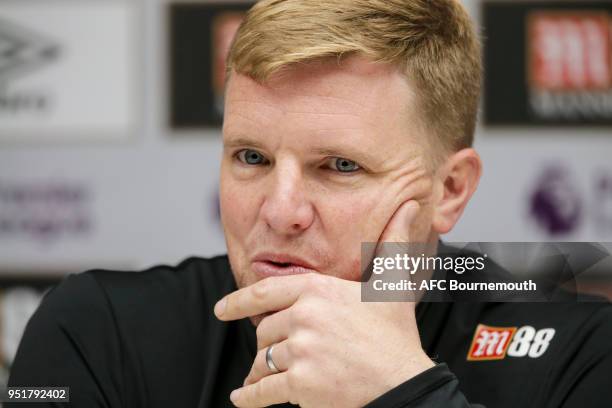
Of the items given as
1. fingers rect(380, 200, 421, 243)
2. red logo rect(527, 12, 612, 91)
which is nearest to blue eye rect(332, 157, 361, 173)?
fingers rect(380, 200, 421, 243)

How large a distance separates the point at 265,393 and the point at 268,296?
160 mm

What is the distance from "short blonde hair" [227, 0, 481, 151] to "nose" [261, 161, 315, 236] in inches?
7.3

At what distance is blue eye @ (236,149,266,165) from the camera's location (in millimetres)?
1454

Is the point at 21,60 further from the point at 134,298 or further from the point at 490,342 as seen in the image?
the point at 490,342

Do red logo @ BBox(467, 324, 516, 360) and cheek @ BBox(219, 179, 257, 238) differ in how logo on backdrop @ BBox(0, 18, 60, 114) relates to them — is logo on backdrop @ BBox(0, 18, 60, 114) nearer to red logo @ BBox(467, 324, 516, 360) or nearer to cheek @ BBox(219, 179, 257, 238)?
cheek @ BBox(219, 179, 257, 238)

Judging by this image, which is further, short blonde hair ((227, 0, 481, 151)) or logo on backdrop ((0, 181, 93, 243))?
logo on backdrop ((0, 181, 93, 243))

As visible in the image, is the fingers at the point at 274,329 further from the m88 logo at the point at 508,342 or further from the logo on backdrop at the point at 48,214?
the logo on backdrop at the point at 48,214

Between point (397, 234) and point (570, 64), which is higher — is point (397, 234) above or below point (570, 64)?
below

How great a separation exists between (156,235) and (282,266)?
213cm

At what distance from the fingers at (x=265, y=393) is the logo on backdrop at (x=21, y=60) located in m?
2.55

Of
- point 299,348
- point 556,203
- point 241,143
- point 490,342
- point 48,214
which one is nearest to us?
point 299,348

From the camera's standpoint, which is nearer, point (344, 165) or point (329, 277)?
point (329, 277)

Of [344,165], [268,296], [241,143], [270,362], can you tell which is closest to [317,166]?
[344,165]

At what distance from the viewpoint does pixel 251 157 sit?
4.81 feet
